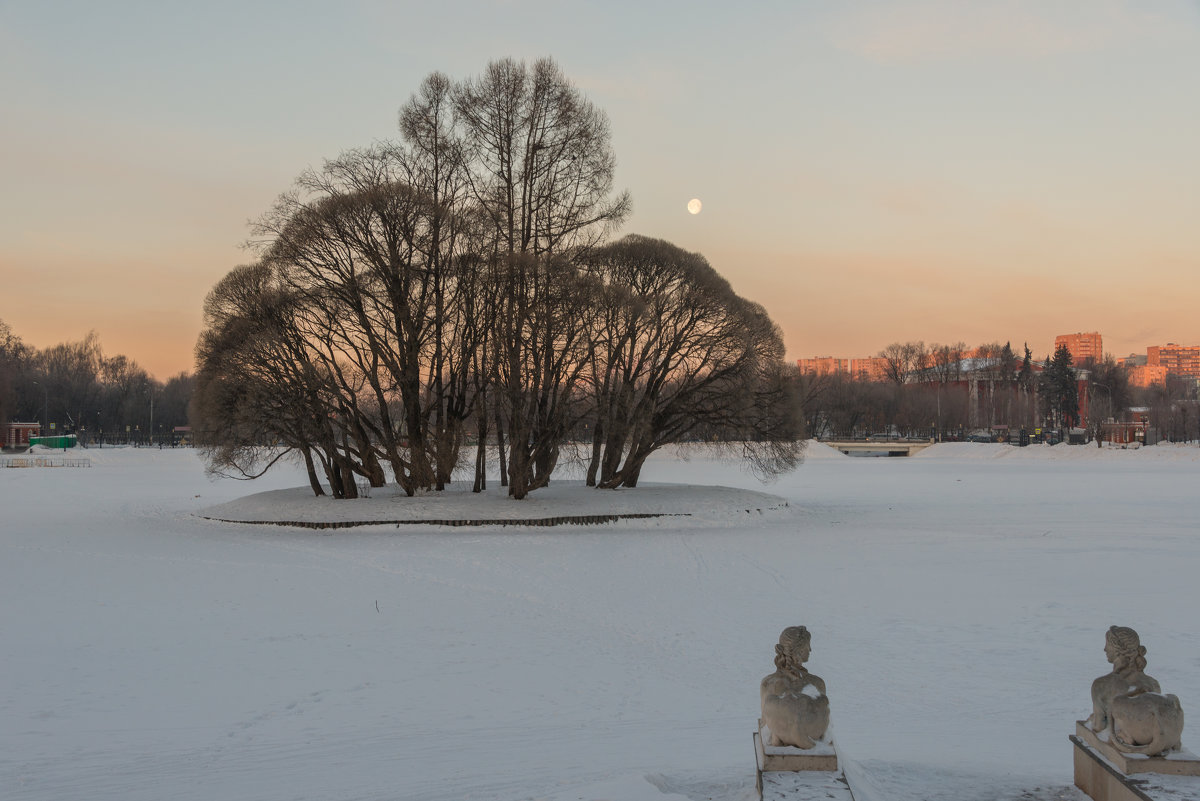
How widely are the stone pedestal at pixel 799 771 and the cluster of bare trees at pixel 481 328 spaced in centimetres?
2102

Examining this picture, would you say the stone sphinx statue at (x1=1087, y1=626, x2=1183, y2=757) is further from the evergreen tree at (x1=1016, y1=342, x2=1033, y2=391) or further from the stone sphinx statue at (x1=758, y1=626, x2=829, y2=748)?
the evergreen tree at (x1=1016, y1=342, x2=1033, y2=391)

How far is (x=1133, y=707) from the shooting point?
545 cm

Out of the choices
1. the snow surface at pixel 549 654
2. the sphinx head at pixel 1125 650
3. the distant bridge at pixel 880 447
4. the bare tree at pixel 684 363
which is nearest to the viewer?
the sphinx head at pixel 1125 650

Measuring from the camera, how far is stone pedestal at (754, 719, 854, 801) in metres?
5.29

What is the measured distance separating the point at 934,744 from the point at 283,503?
23724 mm

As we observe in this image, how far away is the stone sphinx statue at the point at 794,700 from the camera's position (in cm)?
561

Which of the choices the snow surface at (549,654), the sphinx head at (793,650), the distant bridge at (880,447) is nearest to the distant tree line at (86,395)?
the distant bridge at (880,447)

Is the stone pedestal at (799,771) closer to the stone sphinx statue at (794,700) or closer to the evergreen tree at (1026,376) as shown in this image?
the stone sphinx statue at (794,700)

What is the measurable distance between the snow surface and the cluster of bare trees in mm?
4328

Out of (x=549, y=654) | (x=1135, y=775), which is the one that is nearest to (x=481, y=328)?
(x=549, y=654)

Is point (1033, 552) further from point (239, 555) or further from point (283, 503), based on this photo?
point (283, 503)

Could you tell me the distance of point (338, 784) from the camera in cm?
656

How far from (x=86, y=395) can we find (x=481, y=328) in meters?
112

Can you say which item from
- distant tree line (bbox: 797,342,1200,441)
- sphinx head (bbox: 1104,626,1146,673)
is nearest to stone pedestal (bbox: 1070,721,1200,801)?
sphinx head (bbox: 1104,626,1146,673)
